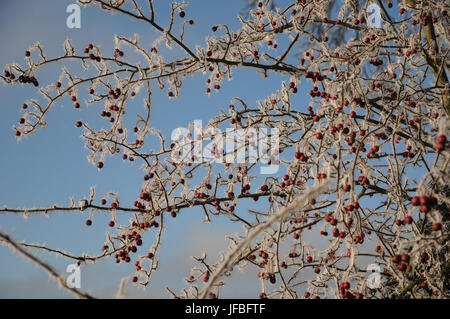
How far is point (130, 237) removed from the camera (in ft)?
11.6

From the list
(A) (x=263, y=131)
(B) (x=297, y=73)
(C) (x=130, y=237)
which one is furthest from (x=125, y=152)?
(B) (x=297, y=73)

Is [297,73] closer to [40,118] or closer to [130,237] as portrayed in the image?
[130,237]

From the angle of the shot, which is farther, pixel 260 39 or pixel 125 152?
pixel 260 39

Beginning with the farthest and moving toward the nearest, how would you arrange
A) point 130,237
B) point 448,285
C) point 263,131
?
point 263,131 → point 130,237 → point 448,285

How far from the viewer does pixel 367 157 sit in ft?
11.0

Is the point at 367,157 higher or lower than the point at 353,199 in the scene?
higher

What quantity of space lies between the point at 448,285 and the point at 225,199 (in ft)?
6.58
